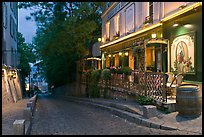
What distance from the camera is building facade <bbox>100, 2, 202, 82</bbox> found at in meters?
12.0

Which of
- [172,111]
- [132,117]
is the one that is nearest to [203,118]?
[172,111]

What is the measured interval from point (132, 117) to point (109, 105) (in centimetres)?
380

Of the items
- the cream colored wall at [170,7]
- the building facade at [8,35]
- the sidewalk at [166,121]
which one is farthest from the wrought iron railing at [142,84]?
the building facade at [8,35]

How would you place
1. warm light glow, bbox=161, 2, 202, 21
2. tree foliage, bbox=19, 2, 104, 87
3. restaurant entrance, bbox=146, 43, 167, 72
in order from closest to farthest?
warm light glow, bbox=161, 2, 202, 21, restaurant entrance, bbox=146, 43, 167, 72, tree foliage, bbox=19, 2, 104, 87

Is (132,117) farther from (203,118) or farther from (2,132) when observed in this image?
(2,132)

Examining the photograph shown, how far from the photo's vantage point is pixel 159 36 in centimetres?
1536

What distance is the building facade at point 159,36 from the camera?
12.0 metres

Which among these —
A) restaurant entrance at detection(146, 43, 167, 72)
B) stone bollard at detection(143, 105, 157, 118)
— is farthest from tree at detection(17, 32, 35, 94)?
stone bollard at detection(143, 105, 157, 118)

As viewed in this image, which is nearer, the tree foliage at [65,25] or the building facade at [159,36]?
the building facade at [159,36]

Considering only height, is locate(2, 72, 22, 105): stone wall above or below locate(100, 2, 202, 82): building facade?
below

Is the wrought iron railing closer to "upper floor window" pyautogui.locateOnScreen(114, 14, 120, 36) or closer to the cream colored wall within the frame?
the cream colored wall

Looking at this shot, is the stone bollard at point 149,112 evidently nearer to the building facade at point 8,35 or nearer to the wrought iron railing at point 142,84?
the wrought iron railing at point 142,84

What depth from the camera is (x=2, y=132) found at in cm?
760

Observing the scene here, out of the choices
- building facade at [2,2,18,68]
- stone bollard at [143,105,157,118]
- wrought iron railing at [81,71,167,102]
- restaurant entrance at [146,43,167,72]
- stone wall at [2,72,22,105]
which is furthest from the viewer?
building facade at [2,2,18,68]
